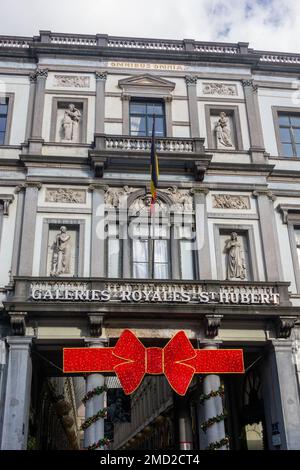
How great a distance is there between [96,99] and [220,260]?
8650mm

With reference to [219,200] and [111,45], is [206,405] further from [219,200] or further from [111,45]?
[111,45]

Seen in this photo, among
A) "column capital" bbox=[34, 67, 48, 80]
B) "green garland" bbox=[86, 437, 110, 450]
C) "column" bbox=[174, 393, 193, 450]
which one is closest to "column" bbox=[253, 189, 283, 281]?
"column" bbox=[174, 393, 193, 450]

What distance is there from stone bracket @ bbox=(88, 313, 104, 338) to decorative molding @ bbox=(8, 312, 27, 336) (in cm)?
213

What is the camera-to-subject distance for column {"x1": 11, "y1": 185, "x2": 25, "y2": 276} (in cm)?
1880

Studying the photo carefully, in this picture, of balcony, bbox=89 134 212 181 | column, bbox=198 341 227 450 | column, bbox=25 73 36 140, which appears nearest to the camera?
column, bbox=198 341 227 450

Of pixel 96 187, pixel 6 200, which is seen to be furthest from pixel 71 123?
pixel 6 200

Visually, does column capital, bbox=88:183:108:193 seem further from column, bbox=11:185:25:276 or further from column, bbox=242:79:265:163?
column, bbox=242:79:265:163

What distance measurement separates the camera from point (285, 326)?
1798cm

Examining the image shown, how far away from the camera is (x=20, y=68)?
75.4 ft

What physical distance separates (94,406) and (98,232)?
623 cm

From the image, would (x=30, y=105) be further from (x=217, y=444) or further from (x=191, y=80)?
(x=217, y=444)

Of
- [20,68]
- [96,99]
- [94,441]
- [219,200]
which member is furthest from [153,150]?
[94,441]

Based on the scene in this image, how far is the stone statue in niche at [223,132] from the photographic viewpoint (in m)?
22.3

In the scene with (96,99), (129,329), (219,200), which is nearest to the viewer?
(129,329)
